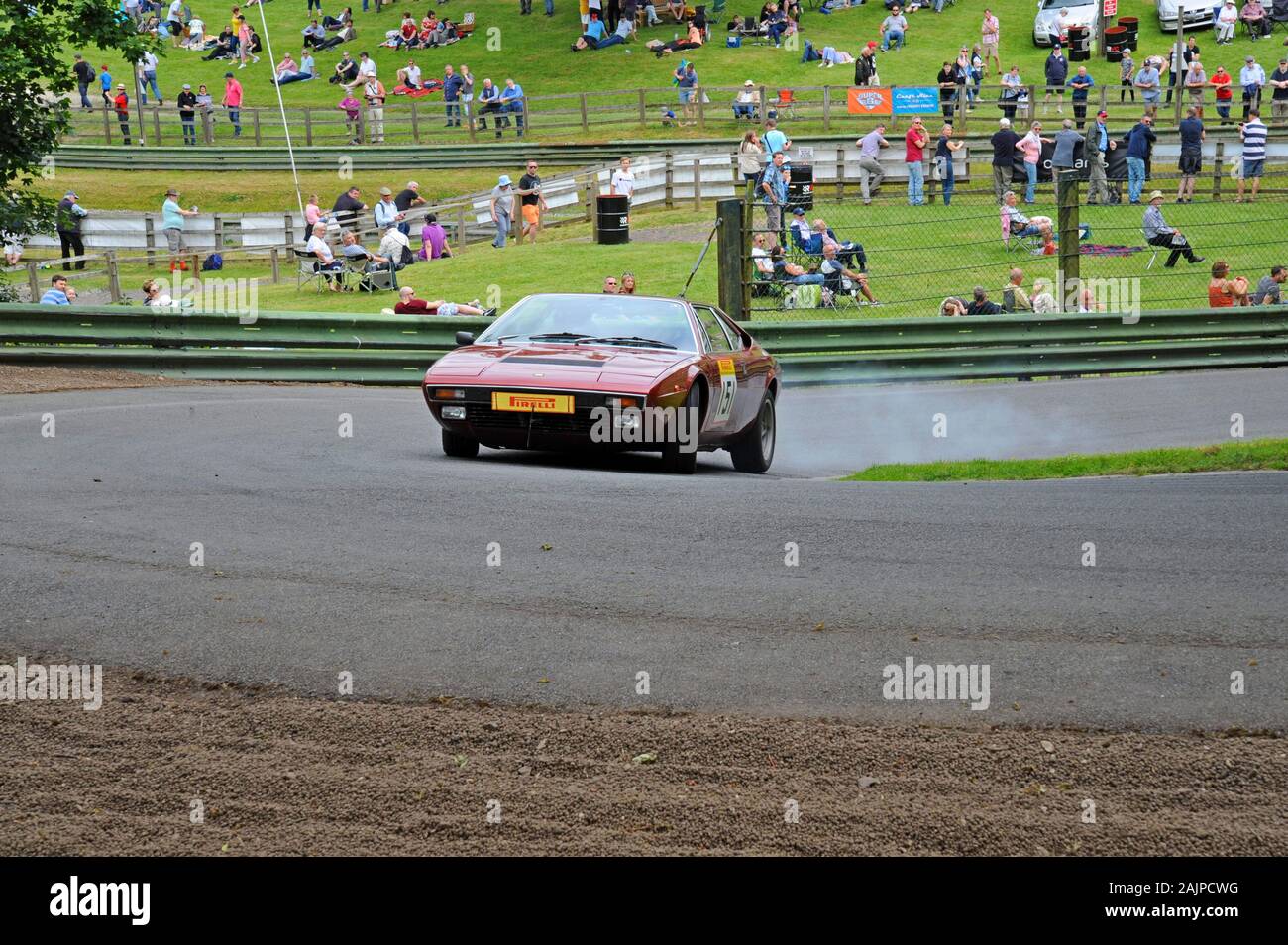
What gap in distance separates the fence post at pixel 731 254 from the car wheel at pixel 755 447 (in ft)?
15.9

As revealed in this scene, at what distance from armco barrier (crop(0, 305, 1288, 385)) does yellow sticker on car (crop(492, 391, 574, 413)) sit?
270 inches

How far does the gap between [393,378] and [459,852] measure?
13.0 m

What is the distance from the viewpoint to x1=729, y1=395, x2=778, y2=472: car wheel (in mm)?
12023

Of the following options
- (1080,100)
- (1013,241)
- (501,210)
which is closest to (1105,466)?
(1013,241)

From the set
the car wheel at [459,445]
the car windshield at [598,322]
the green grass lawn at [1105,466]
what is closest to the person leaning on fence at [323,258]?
the car windshield at [598,322]

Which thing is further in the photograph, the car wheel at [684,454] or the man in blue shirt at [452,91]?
the man in blue shirt at [452,91]

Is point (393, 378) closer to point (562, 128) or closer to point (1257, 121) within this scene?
point (1257, 121)

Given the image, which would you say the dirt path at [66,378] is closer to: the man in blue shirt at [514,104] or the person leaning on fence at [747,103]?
the person leaning on fence at [747,103]

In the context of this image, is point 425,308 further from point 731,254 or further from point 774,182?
point 774,182

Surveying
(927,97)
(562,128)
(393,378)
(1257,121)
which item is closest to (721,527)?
(393,378)

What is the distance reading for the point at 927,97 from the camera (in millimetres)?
35062

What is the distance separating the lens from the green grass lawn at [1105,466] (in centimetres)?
1165

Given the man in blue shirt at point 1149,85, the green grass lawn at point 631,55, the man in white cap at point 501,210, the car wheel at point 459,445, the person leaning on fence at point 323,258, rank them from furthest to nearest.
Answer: the green grass lawn at point 631,55, the man in blue shirt at point 1149,85, the man in white cap at point 501,210, the person leaning on fence at point 323,258, the car wheel at point 459,445
